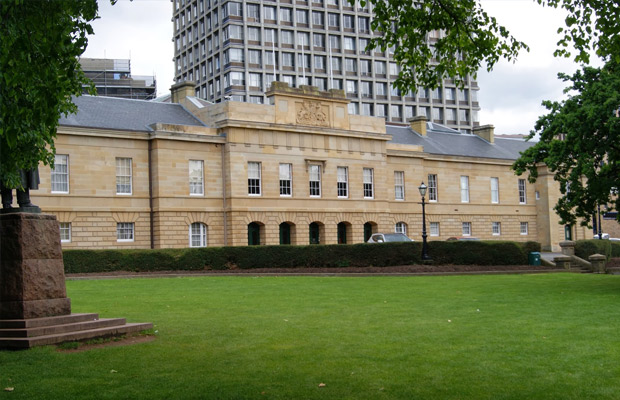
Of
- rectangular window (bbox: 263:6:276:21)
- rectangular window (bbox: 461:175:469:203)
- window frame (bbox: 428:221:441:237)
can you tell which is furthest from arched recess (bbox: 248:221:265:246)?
rectangular window (bbox: 263:6:276:21)

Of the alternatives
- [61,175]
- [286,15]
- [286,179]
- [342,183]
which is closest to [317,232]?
[342,183]

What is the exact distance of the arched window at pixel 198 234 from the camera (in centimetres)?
4909

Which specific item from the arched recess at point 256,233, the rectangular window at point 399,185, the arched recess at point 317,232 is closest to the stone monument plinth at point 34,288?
the arched recess at point 256,233

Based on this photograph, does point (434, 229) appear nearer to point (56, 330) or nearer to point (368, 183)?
point (368, 183)

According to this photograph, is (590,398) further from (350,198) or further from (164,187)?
(350,198)

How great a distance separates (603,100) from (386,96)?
3223 inches

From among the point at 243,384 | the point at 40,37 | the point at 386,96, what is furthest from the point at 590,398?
the point at 386,96

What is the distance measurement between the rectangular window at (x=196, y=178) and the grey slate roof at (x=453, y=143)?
769 inches

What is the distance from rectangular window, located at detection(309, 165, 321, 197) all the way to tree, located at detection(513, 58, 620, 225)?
83.8 feet

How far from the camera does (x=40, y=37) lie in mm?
9656

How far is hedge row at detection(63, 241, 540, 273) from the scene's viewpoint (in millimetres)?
37719

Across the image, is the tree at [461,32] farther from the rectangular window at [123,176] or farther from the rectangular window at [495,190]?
the rectangular window at [495,190]

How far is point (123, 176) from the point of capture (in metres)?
47.4

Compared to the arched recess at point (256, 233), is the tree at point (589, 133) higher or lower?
higher
